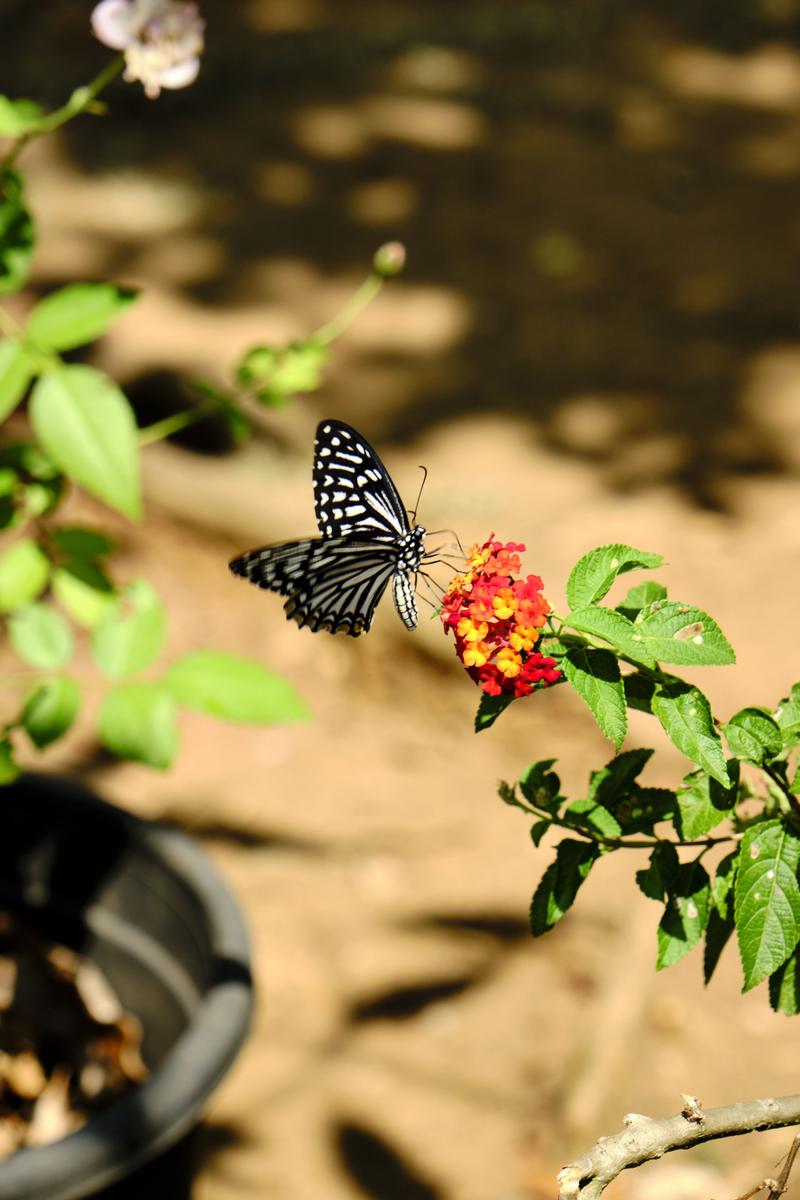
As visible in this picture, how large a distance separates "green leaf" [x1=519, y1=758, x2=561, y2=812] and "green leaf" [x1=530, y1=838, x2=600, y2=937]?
0.03 metres

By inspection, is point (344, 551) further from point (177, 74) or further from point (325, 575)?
point (177, 74)

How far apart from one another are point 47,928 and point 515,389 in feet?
6.70

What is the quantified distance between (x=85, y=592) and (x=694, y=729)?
43.1 inches

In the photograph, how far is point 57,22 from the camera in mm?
5695

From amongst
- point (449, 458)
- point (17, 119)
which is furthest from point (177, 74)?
point (449, 458)

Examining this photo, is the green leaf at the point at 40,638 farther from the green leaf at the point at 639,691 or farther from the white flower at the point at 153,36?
the green leaf at the point at 639,691

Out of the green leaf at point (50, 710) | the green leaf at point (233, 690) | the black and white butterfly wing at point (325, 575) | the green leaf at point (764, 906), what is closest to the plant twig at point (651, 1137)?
the green leaf at point (764, 906)

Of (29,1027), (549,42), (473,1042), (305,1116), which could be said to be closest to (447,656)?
(473,1042)

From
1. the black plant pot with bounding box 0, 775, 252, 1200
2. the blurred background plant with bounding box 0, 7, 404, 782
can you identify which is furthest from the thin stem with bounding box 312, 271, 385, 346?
the black plant pot with bounding box 0, 775, 252, 1200

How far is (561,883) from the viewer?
2.79 feet

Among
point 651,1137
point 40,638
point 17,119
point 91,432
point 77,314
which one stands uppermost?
point 17,119

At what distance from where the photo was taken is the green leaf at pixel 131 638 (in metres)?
1.49

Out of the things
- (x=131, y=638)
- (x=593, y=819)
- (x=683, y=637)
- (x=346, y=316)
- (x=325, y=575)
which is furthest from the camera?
(x=346, y=316)

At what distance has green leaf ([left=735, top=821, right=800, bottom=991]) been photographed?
80cm
